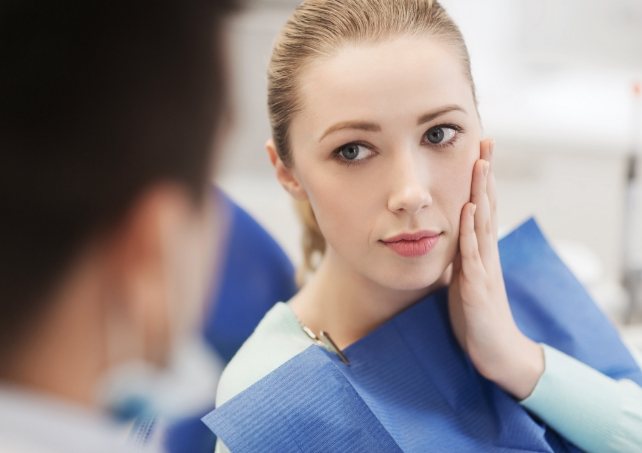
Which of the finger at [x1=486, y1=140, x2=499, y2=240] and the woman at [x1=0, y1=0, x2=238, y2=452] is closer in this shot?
the woman at [x1=0, y1=0, x2=238, y2=452]

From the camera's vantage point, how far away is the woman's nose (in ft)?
2.40

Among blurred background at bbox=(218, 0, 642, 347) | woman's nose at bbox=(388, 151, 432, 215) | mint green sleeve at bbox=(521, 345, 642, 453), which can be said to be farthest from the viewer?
blurred background at bbox=(218, 0, 642, 347)

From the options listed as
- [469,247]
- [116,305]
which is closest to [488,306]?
[469,247]

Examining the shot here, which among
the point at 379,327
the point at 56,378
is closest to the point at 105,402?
the point at 56,378

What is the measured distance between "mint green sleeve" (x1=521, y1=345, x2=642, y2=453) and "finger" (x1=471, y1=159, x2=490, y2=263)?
140 millimetres

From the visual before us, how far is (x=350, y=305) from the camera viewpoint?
903mm

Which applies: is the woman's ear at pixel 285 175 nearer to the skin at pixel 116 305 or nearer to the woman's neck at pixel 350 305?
the woman's neck at pixel 350 305

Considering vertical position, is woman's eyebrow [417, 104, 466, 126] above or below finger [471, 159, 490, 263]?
above

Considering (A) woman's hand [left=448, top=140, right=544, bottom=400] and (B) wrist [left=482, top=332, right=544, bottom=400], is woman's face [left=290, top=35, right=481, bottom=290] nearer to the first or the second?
(A) woman's hand [left=448, top=140, right=544, bottom=400]

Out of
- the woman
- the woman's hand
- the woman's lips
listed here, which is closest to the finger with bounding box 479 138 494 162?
the woman's hand

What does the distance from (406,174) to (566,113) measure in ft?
3.49

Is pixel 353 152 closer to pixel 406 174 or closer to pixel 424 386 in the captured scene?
pixel 406 174

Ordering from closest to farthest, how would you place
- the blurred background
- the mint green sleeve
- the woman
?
the woman → the mint green sleeve → the blurred background

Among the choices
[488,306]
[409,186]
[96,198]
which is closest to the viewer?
[96,198]
